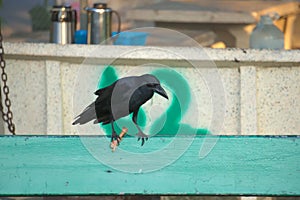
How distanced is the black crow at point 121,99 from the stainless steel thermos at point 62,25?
2.59 meters

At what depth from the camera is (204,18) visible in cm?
627

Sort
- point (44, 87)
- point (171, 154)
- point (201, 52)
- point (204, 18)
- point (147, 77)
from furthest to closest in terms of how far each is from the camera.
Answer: point (204, 18)
point (44, 87)
point (201, 52)
point (171, 154)
point (147, 77)

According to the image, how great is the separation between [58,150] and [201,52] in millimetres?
1801

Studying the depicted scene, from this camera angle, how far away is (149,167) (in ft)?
5.72

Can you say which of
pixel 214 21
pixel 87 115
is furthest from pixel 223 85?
pixel 214 21

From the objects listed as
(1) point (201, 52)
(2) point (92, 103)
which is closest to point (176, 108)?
(2) point (92, 103)

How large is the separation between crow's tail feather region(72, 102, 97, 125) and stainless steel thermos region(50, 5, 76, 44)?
2582 millimetres

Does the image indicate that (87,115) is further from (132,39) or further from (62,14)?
(62,14)

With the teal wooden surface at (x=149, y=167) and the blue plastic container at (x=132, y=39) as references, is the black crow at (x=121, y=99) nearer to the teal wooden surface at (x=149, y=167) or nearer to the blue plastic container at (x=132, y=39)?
the teal wooden surface at (x=149, y=167)

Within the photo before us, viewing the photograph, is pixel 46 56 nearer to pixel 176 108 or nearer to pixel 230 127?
pixel 230 127

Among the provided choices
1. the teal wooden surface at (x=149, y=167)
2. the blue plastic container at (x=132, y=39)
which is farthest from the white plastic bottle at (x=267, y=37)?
the teal wooden surface at (x=149, y=167)

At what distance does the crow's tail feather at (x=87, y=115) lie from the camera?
162 centimetres

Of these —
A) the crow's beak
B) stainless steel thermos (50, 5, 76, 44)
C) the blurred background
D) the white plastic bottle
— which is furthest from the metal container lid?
the crow's beak

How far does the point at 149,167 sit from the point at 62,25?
104 inches
